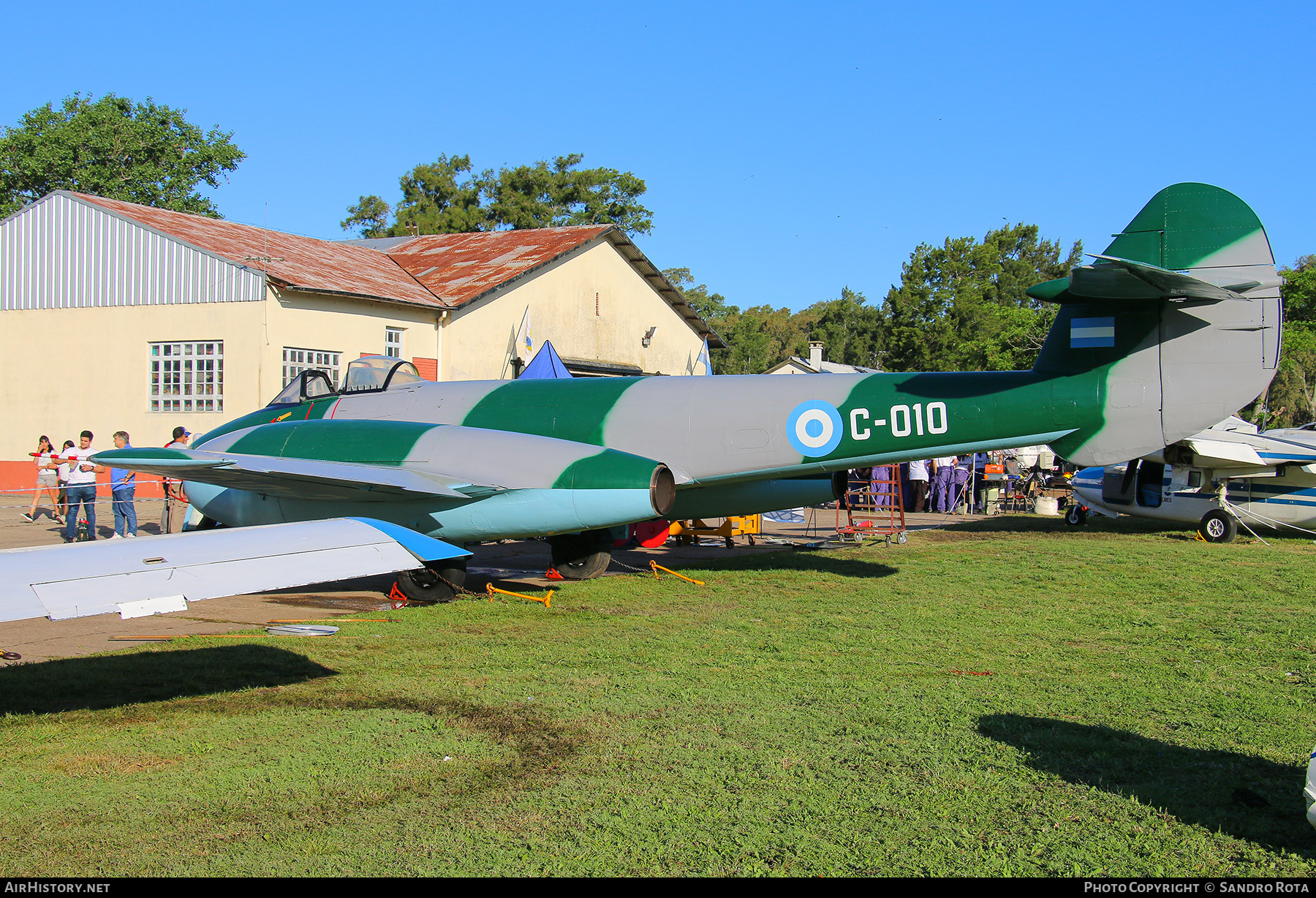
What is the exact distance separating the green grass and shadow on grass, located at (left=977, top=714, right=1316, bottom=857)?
20 millimetres

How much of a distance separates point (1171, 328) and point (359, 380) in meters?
9.43

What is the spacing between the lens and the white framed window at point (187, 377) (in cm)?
2252

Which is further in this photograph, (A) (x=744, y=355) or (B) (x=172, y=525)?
(A) (x=744, y=355)

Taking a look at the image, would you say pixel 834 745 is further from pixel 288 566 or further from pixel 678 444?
pixel 678 444

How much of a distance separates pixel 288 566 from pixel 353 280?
65.1 feet

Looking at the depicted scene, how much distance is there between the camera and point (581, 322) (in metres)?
30.0

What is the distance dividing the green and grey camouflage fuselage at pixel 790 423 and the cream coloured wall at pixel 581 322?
14.8 meters

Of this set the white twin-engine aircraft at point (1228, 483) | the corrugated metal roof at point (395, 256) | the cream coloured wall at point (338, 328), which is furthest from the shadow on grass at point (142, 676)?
the corrugated metal roof at point (395, 256)

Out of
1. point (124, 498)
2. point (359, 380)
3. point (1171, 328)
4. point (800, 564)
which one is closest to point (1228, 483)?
point (800, 564)

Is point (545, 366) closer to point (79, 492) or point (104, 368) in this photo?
point (79, 492)

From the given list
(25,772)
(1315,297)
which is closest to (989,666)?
(25,772)

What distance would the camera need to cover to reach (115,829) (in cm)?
414

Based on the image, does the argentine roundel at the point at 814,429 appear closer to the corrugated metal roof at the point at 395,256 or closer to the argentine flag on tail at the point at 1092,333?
the argentine flag on tail at the point at 1092,333

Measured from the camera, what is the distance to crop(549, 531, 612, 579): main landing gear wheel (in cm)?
1173
